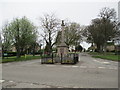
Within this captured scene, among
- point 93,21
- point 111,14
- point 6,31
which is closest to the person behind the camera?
point 6,31

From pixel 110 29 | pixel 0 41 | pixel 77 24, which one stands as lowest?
pixel 0 41

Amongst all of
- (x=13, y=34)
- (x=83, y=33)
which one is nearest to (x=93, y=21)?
(x=83, y=33)

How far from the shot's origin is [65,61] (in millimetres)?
20062

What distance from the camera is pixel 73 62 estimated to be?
1956cm

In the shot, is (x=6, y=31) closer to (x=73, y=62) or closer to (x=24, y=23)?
(x=24, y=23)

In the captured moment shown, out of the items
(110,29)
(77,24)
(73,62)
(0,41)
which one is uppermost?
(77,24)

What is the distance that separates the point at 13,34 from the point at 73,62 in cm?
2252

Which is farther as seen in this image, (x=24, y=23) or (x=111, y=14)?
(x=111, y=14)

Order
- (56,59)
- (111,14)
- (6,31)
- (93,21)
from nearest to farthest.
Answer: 1. (56,59)
2. (6,31)
3. (111,14)
4. (93,21)

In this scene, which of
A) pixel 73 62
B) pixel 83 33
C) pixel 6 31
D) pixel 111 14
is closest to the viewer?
pixel 73 62

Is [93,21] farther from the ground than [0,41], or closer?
farther from the ground

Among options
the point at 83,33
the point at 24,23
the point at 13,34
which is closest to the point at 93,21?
the point at 83,33

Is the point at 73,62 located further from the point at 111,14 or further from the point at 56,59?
the point at 111,14

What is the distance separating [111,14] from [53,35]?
62.8ft
